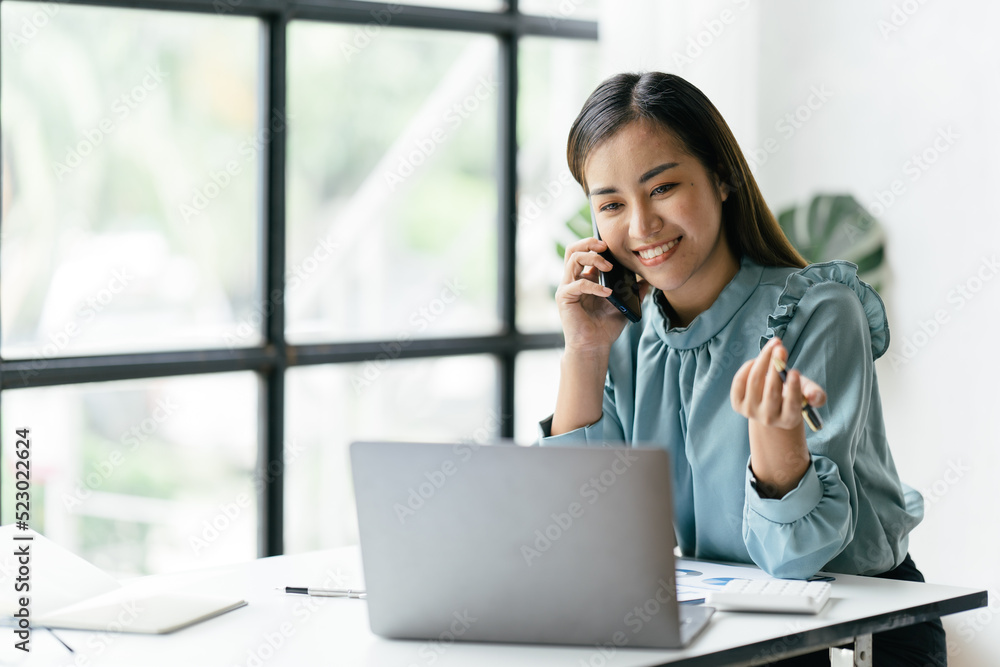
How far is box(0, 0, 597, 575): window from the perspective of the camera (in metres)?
2.73

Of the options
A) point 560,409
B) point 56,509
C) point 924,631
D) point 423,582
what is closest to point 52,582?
point 423,582

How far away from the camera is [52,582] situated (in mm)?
1477

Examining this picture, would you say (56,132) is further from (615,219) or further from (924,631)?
(924,631)

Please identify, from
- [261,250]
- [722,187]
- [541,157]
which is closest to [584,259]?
[722,187]

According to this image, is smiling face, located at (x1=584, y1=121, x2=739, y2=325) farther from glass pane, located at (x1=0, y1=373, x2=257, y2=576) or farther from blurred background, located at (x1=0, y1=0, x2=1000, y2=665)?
glass pane, located at (x1=0, y1=373, x2=257, y2=576)

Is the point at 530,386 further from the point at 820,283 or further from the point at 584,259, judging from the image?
the point at 820,283

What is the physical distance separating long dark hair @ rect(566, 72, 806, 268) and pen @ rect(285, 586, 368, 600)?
2.55 ft

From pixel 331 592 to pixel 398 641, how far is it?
0.78 feet

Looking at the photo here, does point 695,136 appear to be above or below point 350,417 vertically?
above

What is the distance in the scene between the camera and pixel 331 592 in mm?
1524

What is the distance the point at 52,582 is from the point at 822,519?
105cm

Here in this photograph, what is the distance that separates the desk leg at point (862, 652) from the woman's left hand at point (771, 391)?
0.97ft

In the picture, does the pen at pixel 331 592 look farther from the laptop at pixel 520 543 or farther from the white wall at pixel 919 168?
the white wall at pixel 919 168

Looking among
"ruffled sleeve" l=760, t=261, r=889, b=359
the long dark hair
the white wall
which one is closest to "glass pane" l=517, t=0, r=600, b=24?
the white wall
